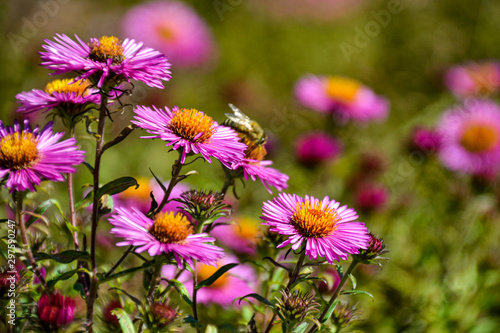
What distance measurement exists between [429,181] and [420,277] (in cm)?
112

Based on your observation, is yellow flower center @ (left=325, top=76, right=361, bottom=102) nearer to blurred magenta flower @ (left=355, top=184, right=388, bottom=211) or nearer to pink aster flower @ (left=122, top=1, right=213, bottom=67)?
blurred magenta flower @ (left=355, top=184, right=388, bottom=211)

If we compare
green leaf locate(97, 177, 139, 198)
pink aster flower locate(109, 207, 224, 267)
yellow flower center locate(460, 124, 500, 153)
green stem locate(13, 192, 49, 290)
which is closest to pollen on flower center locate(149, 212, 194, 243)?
pink aster flower locate(109, 207, 224, 267)

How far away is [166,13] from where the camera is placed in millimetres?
4434

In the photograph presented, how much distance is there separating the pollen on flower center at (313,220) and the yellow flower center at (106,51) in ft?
1.81

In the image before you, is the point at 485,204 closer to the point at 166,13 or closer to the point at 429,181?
the point at 429,181

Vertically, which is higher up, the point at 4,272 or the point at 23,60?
the point at 23,60

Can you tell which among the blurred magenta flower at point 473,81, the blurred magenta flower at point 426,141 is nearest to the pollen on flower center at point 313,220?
the blurred magenta flower at point 426,141

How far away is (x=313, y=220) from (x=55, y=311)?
615mm

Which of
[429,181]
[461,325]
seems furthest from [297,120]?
[461,325]

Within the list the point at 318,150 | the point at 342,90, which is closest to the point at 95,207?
the point at 318,150

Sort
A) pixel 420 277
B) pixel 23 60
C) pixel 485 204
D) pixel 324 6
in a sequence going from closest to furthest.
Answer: pixel 420 277
pixel 485 204
pixel 23 60
pixel 324 6

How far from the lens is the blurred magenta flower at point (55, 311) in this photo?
3.80 ft

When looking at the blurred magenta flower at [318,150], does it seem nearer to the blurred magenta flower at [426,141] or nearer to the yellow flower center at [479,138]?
the blurred magenta flower at [426,141]

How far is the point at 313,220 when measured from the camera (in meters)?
1.25
